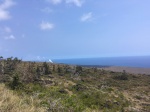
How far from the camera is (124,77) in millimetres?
48688

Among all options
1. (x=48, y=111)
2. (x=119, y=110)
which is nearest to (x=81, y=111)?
(x=48, y=111)

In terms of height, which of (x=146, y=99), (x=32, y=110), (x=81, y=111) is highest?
(x=32, y=110)

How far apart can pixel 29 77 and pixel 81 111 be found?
19.6 m

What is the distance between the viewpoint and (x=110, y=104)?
2138 centimetres

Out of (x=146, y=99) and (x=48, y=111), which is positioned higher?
(x=48, y=111)

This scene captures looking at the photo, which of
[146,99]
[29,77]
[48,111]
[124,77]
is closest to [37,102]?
[48,111]

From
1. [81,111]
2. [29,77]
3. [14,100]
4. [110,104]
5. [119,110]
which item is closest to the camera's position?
[14,100]

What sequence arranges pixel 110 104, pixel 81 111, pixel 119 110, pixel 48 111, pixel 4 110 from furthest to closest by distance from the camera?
pixel 110 104
pixel 119 110
pixel 81 111
pixel 48 111
pixel 4 110

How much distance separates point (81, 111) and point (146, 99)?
21738 millimetres

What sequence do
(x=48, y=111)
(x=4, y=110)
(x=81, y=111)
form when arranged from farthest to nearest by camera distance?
(x=81, y=111)
(x=48, y=111)
(x=4, y=110)

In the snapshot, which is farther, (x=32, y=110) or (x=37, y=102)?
(x=37, y=102)

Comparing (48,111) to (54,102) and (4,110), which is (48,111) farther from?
(4,110)

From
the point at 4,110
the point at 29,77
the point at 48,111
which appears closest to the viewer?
the point at 4,110

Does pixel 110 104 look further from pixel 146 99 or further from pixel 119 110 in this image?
pixel 146 99
